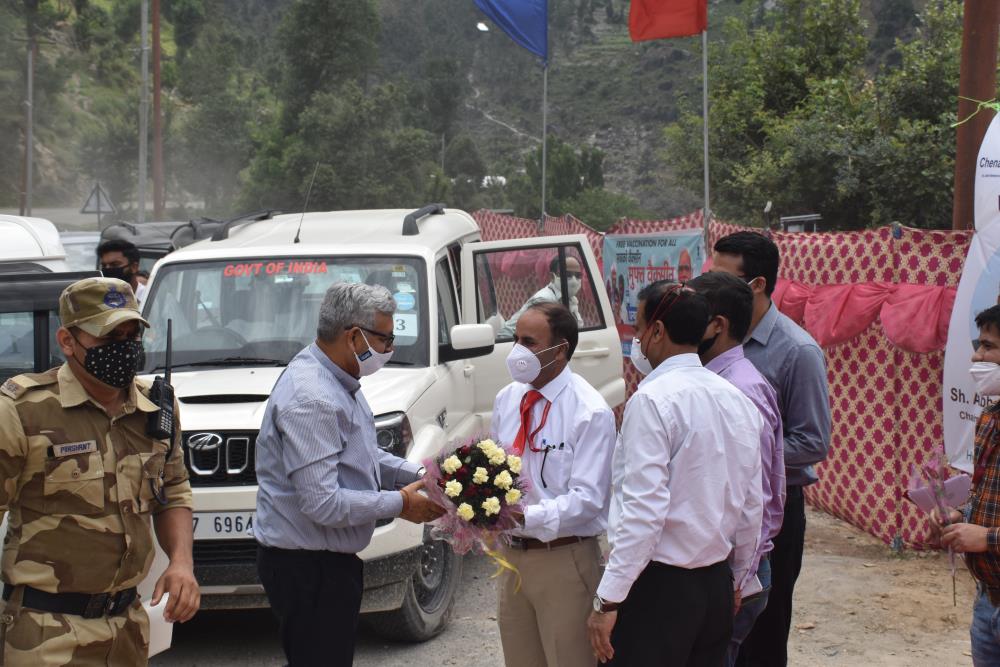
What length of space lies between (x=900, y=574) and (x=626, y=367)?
4.91 meters

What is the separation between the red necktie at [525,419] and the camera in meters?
3.82

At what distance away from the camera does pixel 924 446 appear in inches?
290

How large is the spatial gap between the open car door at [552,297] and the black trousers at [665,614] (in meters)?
3.97

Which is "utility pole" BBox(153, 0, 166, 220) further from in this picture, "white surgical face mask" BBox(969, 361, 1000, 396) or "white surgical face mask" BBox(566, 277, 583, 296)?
Answer: "white surgical face mask" BBox(969, 361, 1000, 396)

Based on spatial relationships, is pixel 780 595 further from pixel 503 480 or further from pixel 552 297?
pixel 552 297

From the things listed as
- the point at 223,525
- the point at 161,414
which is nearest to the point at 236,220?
the point at 223,525

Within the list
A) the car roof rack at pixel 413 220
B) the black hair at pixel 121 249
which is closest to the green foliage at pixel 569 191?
the car roof rack at pixel 413 220

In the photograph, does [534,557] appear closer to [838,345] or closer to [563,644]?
[563,644]

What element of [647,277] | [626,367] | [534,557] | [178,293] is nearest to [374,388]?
[178,293]

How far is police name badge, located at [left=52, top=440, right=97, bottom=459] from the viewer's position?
305 cm

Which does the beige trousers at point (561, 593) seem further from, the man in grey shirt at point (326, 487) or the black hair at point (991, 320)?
the black hair at point (991, 320)

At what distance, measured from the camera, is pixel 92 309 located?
10.3 ft

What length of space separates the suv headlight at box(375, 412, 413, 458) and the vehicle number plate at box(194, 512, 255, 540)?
73 cm

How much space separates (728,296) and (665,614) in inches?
42.7
